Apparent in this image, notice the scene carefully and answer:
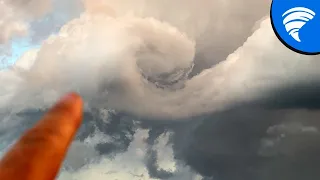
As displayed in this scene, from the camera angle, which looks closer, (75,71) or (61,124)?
(61,124)

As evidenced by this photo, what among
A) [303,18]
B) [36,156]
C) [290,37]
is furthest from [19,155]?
[303,18]

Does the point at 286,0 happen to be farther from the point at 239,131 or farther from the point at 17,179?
the point at 239,131

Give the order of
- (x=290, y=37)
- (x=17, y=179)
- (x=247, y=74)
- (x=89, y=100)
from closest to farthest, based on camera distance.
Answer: (x=17, y=179) < (x=290, y=37) < (x=247, y=74) < (x=89, y=100)

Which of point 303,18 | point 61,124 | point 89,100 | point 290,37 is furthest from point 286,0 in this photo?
point 89,100

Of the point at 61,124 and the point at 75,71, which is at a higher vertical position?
the point at 75,71

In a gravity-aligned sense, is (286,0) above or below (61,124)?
above

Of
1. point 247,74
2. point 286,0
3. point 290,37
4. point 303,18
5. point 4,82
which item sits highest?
point 247,74

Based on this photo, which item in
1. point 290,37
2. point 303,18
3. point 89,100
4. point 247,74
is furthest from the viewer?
point 89,100

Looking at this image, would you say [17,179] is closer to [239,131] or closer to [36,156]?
[36,156]

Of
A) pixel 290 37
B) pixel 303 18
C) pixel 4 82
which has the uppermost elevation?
pixel 4 82
